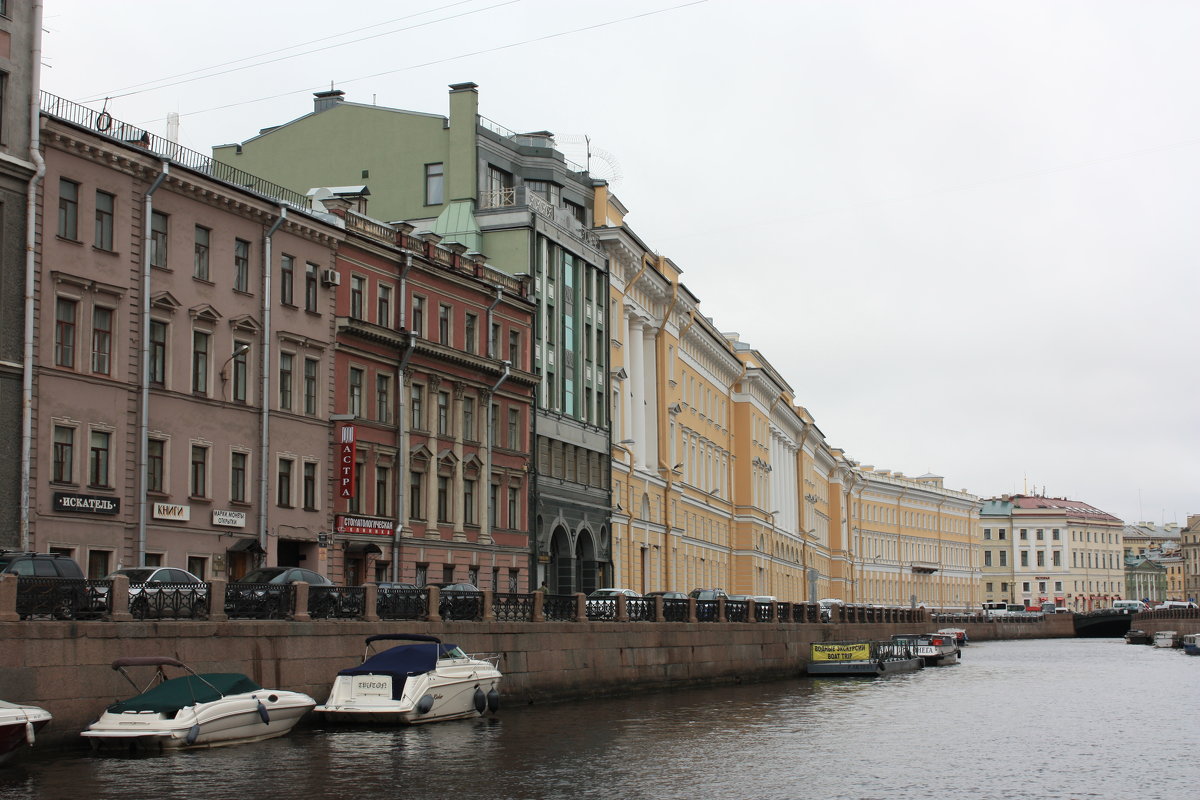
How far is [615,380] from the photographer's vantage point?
197ft

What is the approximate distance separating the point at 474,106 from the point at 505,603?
23.1m

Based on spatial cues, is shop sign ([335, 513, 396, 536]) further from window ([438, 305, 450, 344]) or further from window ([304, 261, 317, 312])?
window ([438, 305, 450, 344])

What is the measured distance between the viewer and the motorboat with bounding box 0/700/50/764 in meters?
20.4

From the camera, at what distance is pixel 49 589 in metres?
23.1

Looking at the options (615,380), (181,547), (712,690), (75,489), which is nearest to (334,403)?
(181,547)

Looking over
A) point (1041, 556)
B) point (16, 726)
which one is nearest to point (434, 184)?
point (16, 726)

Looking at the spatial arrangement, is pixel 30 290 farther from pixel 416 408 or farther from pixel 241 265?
pixel 416 408

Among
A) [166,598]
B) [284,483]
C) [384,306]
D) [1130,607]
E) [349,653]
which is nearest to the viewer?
[166,598]

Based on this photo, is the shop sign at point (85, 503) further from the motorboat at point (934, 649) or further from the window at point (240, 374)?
the motorboat at point (934, 649)

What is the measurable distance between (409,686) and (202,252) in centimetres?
1397

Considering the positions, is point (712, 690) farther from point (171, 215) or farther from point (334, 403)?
point (171, 215)

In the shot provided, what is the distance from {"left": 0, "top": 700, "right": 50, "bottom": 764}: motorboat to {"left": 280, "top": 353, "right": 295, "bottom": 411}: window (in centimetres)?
1893

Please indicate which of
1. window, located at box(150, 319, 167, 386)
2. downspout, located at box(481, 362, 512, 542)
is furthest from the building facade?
downspout, located at box(481, 362, 512, 542)

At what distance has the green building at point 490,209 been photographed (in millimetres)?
52500
